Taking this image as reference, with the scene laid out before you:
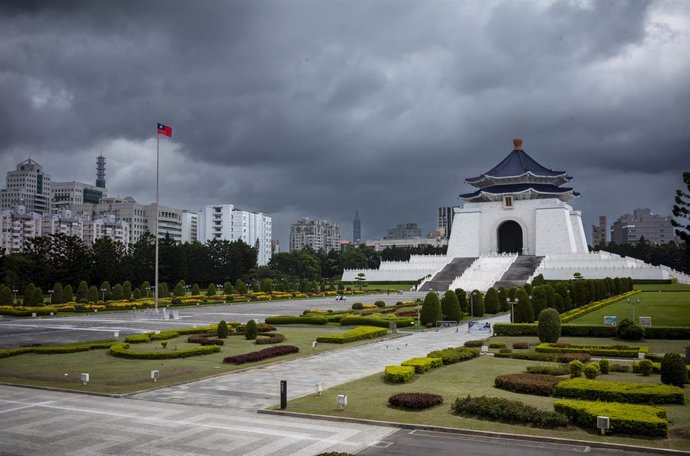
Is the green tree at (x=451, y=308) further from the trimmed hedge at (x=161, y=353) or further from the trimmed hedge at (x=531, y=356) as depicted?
the trimmed hedge at (x=161, y=353)

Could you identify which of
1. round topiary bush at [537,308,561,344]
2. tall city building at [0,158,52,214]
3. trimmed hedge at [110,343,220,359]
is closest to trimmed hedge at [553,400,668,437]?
round topiary bush at [537,308,561,344]

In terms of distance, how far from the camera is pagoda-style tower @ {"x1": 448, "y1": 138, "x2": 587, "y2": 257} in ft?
253

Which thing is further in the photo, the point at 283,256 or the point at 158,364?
the point at 283,256

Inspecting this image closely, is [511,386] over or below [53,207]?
below

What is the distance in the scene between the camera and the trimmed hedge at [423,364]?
16625 mm

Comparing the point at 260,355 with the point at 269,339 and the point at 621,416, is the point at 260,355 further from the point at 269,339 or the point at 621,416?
the point at 621,416

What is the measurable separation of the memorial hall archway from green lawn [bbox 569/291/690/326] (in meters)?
39.4

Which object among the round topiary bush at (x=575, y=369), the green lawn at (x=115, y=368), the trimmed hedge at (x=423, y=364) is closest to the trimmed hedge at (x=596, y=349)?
the trimmed hedge at (x=423, y=364)

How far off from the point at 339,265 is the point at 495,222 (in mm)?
29082

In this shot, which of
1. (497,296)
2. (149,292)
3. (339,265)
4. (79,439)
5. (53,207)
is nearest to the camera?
(79,439)

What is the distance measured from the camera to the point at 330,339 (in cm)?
2430

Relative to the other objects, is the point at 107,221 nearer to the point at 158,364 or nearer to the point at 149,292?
the point at 149,292

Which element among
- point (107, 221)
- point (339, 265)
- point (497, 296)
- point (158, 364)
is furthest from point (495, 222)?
point (107, 221)

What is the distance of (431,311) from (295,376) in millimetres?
14696
